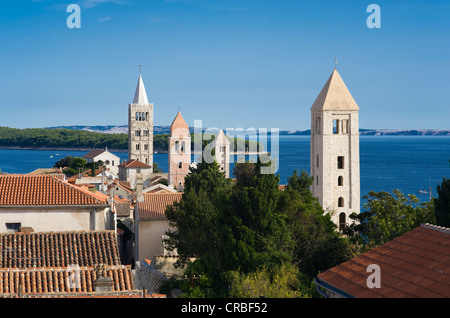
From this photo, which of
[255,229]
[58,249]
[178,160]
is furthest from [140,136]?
[58,249]

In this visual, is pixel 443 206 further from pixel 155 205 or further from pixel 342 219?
pixel 342 219

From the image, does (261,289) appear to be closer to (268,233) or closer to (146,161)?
(268,233)

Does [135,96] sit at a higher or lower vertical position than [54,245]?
higher

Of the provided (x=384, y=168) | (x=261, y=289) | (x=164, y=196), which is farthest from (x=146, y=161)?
(x=261, y=289)

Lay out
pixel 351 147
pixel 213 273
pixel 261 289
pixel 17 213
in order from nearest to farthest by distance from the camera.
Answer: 1. pixel 261 289
2. pixel 213 273
3. pixel 17 213
4. pixel 351 147

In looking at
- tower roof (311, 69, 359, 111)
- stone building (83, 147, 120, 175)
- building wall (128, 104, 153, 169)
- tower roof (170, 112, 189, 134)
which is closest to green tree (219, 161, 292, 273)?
tower roof (311, 69, 359, 111)

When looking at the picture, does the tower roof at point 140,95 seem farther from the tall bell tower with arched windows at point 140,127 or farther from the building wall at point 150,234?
the building wall at point 150,234

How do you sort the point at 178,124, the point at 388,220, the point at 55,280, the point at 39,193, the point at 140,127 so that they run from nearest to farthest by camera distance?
the point at 55,280 → the point at 39,193 → the point at 388,220 → the point at 178,124 → the point at 140,127

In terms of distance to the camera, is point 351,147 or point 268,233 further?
point 351,147
